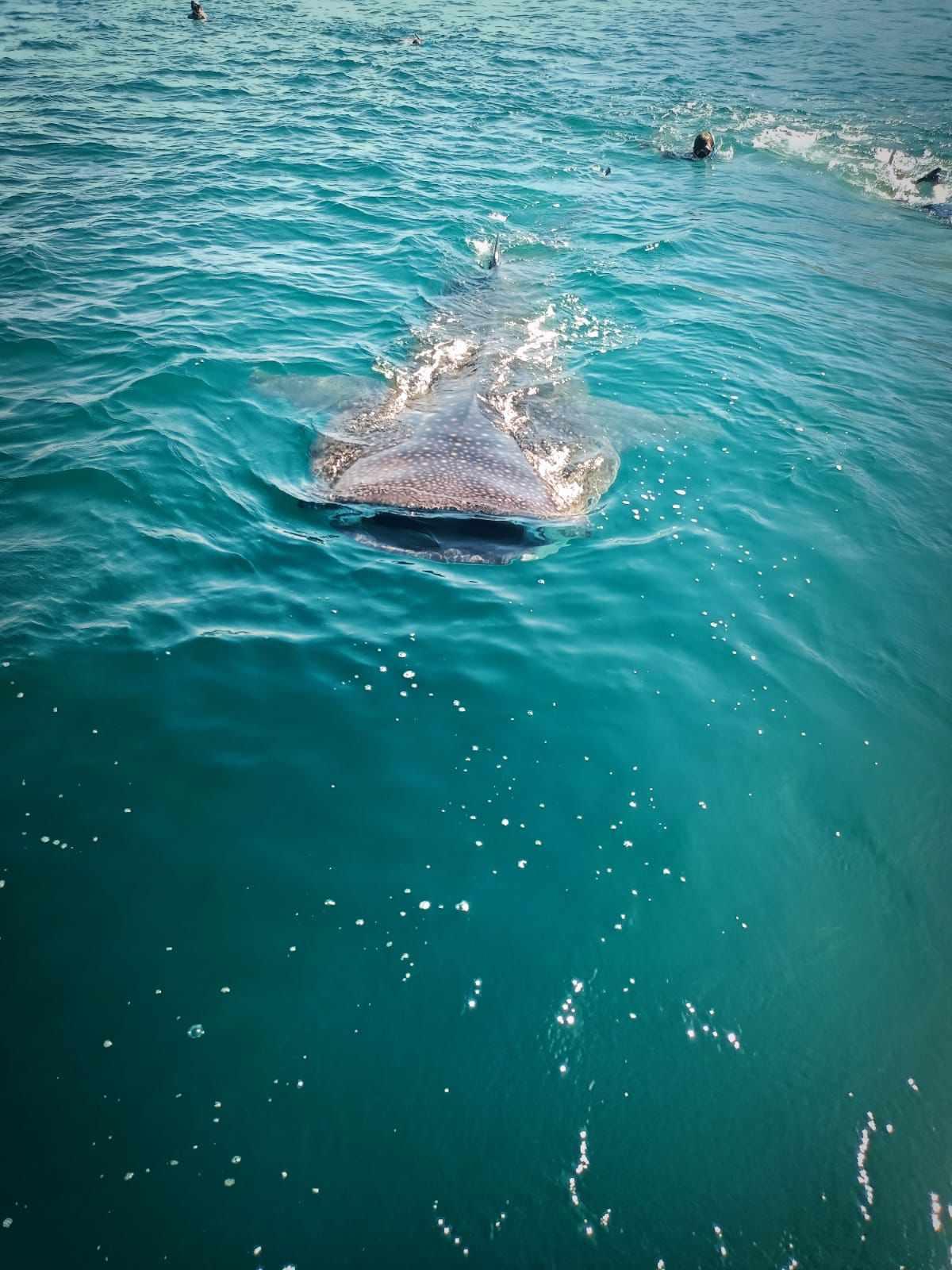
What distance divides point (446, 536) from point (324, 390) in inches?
168

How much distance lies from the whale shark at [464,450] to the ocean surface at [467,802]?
0.34 m

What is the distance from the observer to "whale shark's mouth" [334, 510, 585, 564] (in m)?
8.26

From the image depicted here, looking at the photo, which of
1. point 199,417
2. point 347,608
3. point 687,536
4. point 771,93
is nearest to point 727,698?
point 687,536

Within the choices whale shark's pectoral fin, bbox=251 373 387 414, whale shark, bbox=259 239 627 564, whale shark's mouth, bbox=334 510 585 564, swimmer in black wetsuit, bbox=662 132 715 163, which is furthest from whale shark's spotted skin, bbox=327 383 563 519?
swimmer in black wetsuit, bbox=662 132 715 163

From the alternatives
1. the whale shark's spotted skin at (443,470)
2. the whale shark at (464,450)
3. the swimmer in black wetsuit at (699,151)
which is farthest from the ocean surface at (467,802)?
the swimmer in black wetsuit at (699,151)

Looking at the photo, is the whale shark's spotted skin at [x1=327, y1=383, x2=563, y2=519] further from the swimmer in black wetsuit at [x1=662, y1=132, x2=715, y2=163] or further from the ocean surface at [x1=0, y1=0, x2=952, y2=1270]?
the swimmer in black wetsuit at [x1=662, y1=132, x2=715, y2=163]

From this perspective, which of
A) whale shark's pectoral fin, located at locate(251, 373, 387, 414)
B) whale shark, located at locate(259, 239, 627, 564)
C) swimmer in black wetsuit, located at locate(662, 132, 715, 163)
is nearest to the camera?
whale shark, located at locate(259, 239, 627, 564)

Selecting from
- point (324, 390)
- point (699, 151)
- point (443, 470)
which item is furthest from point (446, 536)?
point (699, 151)

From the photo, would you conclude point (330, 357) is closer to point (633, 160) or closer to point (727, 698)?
point (727, 698)

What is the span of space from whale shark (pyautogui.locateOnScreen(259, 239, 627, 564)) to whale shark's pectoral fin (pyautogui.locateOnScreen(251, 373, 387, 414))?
0.09 ft

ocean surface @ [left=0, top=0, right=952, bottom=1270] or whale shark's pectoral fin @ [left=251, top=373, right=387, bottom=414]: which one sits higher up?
whale shark's pectoral fin @ [left=251, top=373, right=387, bottom=414]

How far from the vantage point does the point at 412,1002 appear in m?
4.96

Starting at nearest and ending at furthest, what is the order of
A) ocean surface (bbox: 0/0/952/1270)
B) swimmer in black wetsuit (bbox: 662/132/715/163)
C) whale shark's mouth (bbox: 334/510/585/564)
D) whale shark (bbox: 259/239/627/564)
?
ocean surface (bbox: 0/0/952/1270) < whale shark's mouth (bbox: 334/510/585/564) < whale shark (bbox: 259/239/627/564) < swimmer in black wetsuit (bbox: 662/132/715/163)

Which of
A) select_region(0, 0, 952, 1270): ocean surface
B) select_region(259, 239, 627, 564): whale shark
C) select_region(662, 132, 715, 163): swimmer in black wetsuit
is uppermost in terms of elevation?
select_region(662, 132, 715, 163): swimmer in black wetsuit
